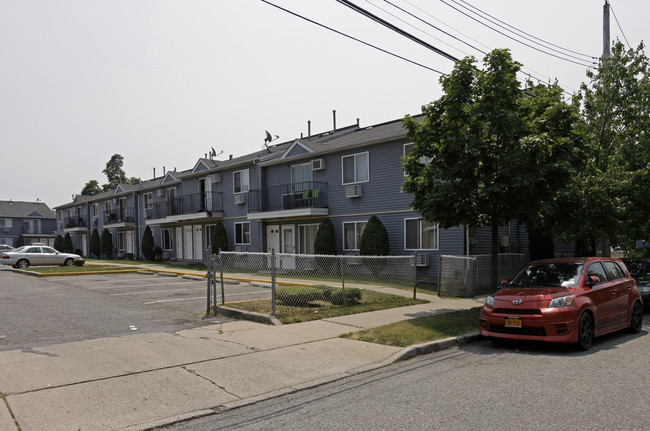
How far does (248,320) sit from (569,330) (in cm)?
611

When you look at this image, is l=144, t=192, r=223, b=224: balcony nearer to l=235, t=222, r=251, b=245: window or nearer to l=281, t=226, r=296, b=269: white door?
l=235, t=222, r=251, b=245: window

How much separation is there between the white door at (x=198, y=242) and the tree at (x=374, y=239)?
14.6m

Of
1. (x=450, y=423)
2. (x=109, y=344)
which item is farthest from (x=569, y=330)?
(x=109, y=344)

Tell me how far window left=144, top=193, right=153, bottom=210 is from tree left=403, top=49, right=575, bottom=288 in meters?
29.1

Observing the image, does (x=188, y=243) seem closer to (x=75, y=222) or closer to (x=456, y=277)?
(x=456, y=277)

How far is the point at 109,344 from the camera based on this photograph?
7.83m

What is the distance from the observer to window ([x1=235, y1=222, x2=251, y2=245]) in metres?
26.9

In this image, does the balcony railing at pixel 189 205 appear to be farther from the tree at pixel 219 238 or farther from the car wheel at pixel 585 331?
the car wheel at pixel 585 331

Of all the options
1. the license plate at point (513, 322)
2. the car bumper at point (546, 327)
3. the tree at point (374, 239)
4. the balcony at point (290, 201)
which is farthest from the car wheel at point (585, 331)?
the balcony at point (290, 201)

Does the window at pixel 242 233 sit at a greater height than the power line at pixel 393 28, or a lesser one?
lesser

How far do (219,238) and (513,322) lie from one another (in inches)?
846

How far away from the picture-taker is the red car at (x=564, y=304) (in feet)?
26.0

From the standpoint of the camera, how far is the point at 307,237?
2411 centimetres

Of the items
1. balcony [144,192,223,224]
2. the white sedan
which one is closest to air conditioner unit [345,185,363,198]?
balcony [144,192,223,224]
